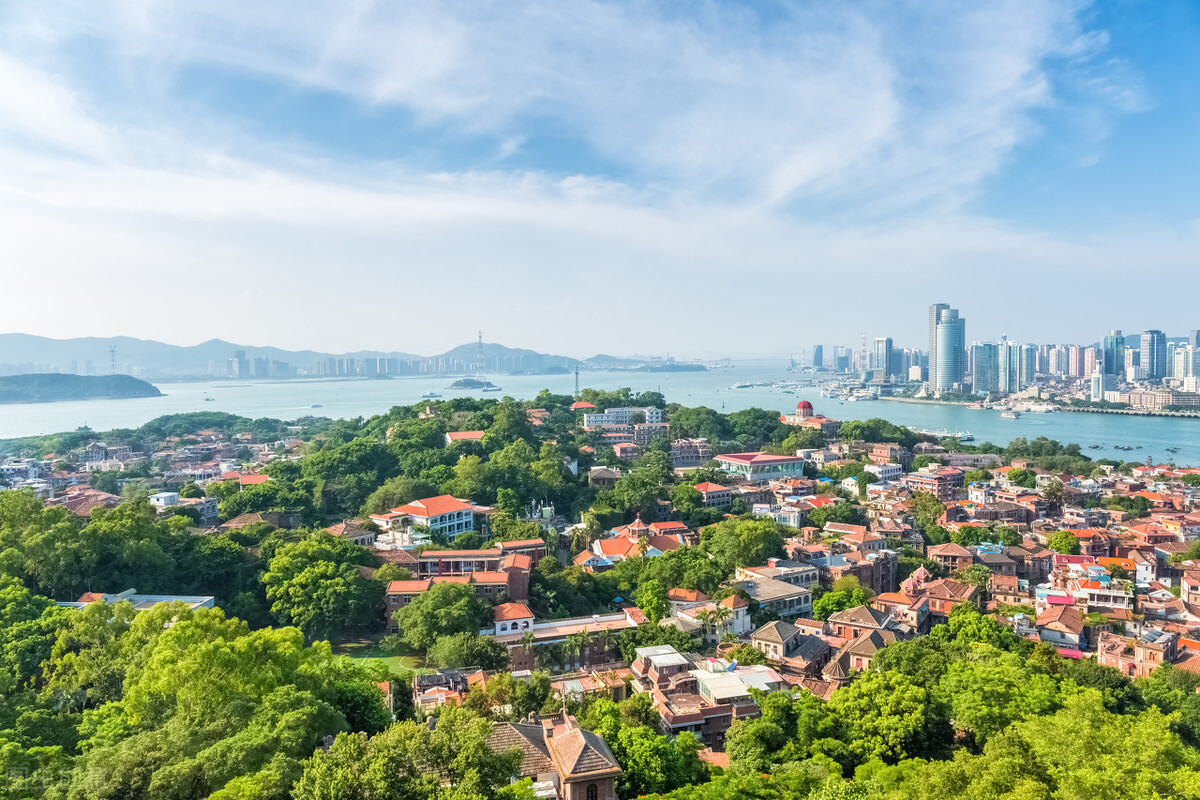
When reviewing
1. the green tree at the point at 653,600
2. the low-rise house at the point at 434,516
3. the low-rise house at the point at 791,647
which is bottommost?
the low-rise house at the point at 791,647

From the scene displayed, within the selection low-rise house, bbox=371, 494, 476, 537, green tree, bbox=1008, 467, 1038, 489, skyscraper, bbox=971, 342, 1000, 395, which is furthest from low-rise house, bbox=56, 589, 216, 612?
skyscraper, bbox=971, 342, 1000, 395

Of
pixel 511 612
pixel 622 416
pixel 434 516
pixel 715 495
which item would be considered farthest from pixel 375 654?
pixel 622 416

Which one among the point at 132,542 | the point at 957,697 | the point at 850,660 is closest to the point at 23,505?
the point at 132,542

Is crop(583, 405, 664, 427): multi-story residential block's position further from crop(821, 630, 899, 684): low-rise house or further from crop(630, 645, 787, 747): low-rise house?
crop(630, 645, 787, 747): low-rise house

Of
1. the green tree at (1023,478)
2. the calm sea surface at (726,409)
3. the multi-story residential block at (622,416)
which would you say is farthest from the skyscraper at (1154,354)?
the multi-story residential block at (622,416)

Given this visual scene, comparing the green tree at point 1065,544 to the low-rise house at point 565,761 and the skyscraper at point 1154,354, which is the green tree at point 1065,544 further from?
the skyscraper at point 1154,354

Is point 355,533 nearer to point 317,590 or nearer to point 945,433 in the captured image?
point 317,590

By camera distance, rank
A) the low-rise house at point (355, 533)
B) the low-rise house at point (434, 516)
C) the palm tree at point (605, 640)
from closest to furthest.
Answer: the palm tree at point (605, 640) < the low-rise house at point (355, 533) < the low-rise house at point (434, 516)

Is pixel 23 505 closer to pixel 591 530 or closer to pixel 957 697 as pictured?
pixel 591 530
